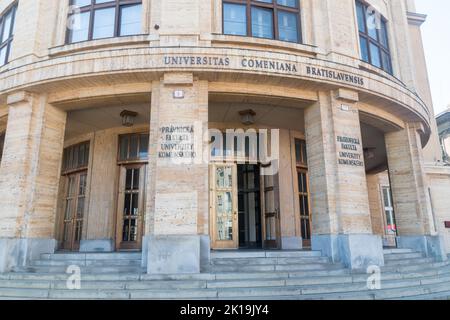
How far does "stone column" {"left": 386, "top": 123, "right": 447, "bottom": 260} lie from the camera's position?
1065 cm

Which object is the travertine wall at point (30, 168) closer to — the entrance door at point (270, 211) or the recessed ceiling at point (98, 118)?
the recessed ceiling at point (98, 118)

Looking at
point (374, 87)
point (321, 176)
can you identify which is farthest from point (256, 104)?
point (374, 87)

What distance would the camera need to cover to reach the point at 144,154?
1114 cm

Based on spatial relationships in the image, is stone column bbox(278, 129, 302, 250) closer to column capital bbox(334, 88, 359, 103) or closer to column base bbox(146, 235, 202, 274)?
column capital bbox(334, 88, 359, 103)

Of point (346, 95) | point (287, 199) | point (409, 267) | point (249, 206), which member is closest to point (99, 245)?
point (249, 206)

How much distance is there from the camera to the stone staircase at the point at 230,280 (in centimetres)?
593

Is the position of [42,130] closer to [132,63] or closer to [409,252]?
[132,63]

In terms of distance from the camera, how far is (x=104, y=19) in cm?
954

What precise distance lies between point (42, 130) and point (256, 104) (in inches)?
231

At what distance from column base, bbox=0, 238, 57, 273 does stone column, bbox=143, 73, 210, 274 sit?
3.12 meters

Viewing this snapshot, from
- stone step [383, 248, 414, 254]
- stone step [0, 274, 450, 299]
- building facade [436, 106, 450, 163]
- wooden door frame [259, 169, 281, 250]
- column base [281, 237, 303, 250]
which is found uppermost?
building facade [436, 106, 450, 163]

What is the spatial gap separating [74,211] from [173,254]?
21.2 feet

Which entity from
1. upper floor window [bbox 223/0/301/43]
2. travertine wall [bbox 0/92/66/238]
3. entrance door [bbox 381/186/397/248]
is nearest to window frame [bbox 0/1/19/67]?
travertine wall [bbox 0/92/66/238]

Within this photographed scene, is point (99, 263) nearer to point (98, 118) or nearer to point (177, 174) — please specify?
point (177, 174)
